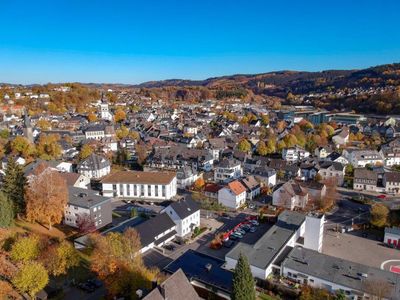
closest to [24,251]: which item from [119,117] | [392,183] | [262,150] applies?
[392,183]

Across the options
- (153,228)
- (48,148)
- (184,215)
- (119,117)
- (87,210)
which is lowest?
(153,228)

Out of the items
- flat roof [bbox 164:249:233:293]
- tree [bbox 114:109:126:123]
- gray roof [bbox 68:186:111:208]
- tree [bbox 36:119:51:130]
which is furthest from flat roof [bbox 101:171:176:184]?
tree [bbox 114:109:126:123]

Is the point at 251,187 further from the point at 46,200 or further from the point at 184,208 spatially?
the point at 46,200

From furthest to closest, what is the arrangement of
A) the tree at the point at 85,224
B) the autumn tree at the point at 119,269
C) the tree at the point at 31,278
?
the tree at the point at 85,224 → the autumn tree at the point at 119,269 → the tree at the point at 31,278

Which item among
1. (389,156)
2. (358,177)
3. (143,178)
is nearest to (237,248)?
(143,178)

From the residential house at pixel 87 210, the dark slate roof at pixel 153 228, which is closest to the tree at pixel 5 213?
the residential house at pixel 87 210

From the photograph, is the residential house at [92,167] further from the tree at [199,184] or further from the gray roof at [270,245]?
the gray roof at [270,245]
